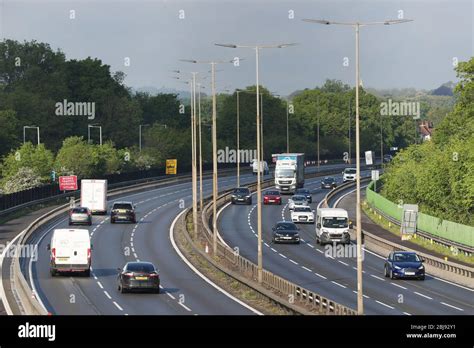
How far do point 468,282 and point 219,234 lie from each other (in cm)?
3004

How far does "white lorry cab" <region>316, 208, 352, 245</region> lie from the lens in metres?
84.9

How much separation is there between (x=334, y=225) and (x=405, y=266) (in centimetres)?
1751

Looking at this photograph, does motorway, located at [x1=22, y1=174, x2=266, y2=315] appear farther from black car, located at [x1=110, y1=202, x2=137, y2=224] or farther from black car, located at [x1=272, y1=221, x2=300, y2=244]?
black car, located at [x1=272, y1=221, x2=300, y2=244]

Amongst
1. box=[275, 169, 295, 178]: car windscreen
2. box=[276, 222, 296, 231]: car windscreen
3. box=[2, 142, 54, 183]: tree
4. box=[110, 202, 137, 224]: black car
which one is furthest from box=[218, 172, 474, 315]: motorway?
box=[2, 142, 54, 183]: tree

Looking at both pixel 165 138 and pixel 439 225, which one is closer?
pixel 439 225

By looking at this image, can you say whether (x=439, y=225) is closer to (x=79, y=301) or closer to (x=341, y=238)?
(x=341, y=238)

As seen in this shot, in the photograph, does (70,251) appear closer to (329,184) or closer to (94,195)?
(94,195)

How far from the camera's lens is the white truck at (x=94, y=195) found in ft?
335

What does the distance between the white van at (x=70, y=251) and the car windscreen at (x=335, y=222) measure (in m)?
26.2

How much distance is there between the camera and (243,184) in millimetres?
146125
